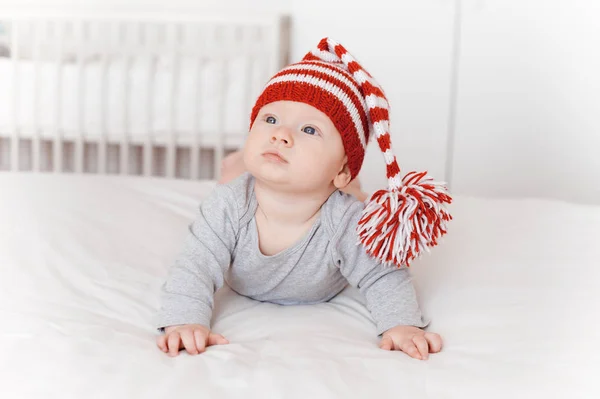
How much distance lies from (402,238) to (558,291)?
0.80ft

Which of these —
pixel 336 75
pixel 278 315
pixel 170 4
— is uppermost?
pixel 170 4

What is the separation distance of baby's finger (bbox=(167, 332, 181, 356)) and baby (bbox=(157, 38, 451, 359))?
2 cm

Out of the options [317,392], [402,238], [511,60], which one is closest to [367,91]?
[402,238]

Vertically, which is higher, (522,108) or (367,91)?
(367,91)

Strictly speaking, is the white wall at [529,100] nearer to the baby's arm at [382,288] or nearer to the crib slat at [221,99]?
the crib slat at [221,99]

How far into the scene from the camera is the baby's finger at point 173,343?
0.87m

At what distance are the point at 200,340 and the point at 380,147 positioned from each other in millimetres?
371

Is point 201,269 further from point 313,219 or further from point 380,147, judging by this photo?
point 380,147

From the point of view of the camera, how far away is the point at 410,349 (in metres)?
0.90

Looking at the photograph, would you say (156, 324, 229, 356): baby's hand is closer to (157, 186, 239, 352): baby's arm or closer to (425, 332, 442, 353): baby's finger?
(157, 186, 239, 352): baby's arm

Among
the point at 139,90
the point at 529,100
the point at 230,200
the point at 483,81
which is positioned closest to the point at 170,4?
the point at 139,90

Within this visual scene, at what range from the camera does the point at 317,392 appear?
0.75 metres

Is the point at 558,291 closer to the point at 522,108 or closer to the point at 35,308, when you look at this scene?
the point at 35,308

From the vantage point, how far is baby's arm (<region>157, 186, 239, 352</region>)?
935 mm
